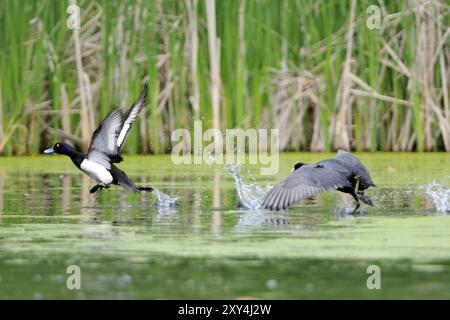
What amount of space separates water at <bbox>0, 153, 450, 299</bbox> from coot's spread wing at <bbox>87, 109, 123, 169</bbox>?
1.28 ft

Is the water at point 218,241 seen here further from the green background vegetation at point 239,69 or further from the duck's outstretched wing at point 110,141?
the green background vegetation at point 239,69

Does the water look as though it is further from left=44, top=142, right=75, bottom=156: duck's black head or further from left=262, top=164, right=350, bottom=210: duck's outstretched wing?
left=44, top=142, right=75, bottom=156: duck's black head

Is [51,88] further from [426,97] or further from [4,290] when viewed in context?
[4,290]

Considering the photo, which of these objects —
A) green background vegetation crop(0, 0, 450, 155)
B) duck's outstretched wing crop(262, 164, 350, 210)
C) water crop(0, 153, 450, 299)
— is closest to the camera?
water crop(0, 153, 450, 299)

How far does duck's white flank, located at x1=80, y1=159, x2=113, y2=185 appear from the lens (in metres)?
8.65

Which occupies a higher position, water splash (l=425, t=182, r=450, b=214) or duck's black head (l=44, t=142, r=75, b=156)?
duck's black head (l=44, t=142, r=75, b=156)

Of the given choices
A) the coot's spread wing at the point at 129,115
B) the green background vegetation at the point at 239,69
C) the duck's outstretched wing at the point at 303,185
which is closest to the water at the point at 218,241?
the duck's outstretched wing at the point at 303,185

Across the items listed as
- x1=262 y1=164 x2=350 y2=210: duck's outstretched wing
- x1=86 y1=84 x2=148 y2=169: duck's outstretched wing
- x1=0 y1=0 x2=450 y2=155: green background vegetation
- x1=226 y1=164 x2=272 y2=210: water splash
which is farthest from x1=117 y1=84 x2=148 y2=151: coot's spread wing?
x1=0 y1=0 x2=450 y2=155: green background vegetation

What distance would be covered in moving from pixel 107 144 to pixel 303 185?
171 cm

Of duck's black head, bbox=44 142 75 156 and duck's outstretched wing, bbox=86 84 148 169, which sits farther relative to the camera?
duck's black head, bbox=44 142 75 156

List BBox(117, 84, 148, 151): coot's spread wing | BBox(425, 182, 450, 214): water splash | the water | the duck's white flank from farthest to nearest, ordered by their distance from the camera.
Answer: BBox(117, 84, 148, 151): coot's spread wing, the duck's white flank, BBox(425, 182, 450, 214): water splash, the water

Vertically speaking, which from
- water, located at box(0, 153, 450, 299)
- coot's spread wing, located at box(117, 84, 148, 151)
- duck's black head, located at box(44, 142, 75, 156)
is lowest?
water, located at box(0, 153, 450, 299)

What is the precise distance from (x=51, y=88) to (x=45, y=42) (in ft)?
1.78
